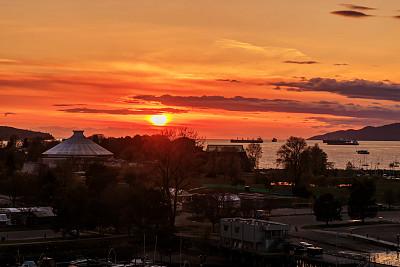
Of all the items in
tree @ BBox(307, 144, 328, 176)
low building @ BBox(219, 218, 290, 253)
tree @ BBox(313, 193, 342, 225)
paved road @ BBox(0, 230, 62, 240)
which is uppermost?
tree @ BBox(307, 144, 328, 176)

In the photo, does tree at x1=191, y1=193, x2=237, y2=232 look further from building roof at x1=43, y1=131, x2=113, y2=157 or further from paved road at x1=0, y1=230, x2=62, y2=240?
building roof at x1=43, y1=131, x2=113, y2=157

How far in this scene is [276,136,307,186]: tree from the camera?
138125 millimetres

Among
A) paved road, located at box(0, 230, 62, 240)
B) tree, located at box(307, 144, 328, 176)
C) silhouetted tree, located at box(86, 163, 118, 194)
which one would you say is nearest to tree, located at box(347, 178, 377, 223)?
silhouetted tree, located at box(86, 163, 118, 194)

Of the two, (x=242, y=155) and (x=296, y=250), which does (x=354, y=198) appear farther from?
(x=242, y=155)

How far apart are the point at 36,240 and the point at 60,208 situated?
537 cm

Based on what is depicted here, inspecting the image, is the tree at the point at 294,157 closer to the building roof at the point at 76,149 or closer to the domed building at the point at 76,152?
the domed building at the point at 76,152

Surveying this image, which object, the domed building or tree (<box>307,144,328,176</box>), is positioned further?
the domed building

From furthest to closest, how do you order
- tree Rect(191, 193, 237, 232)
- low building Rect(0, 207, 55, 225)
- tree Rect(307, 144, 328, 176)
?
1. tree Rect(307, 144, 328, 176)
2. low building Rect(0, 207, 55, 225)
3. tree Rect(191, 193, 237, 232)

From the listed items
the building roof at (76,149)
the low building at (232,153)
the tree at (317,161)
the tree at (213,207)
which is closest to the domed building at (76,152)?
the building roof at (76,149)

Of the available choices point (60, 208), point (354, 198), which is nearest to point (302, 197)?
point (354, 198)

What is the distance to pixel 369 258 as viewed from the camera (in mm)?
65312

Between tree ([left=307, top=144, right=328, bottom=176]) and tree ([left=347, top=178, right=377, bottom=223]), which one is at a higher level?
tree ([left=307, top=144, right=328, bottom=176])

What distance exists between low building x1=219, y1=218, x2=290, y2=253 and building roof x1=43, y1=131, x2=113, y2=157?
101432mm

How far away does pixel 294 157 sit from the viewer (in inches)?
5468
